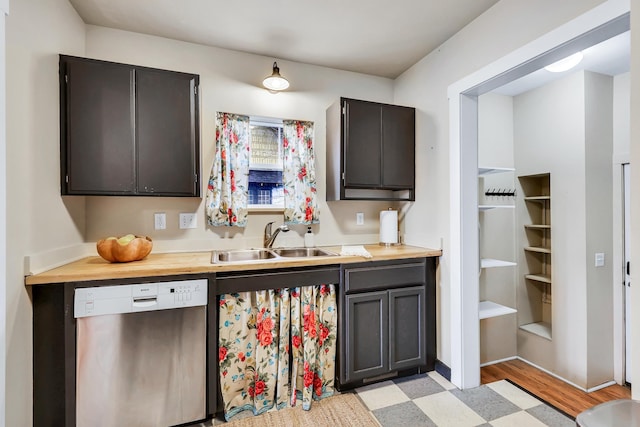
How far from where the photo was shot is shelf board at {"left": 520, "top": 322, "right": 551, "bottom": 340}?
292 cm

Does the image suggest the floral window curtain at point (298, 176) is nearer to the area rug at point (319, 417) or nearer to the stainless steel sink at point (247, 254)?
the stainless steel sink at point (247, 254)

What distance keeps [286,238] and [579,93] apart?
286 centimetres

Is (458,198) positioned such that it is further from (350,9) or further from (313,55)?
(313,55)

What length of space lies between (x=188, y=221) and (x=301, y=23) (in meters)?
1.69

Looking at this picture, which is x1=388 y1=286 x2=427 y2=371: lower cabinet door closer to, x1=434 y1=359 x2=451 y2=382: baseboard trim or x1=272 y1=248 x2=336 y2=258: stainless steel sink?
x1=434 y1=359 x2=451 y2=382: baseboard trim

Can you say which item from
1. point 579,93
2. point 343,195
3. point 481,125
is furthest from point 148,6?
point 579,93

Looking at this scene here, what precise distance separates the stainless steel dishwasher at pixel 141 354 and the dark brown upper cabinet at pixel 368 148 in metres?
1.42

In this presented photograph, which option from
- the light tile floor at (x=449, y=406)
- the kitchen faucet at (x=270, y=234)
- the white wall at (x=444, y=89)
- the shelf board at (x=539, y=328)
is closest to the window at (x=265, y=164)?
the kitchen faucet at (x=270, y=234)

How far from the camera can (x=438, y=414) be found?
6.40 ft

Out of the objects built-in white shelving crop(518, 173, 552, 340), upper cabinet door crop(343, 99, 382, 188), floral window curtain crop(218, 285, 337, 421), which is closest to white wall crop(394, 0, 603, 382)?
upper cabinet door crop(343, 99, 382, 188)

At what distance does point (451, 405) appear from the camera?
2045mm

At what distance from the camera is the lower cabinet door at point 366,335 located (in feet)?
7.11

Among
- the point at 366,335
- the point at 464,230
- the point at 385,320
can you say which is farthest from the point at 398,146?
the point at 366,335

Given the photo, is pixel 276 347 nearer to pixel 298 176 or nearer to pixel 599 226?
pixel 298 176
